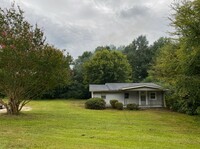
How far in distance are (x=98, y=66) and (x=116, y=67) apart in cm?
367

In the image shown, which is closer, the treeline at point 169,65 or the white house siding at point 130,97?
the treeline at point 169,65

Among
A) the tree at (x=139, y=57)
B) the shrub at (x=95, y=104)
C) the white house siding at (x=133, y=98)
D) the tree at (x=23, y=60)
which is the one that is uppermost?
the tree at (x=139, y=57)

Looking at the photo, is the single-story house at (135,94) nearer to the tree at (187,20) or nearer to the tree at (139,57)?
the tree at (187,20)

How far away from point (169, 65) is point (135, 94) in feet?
42.7

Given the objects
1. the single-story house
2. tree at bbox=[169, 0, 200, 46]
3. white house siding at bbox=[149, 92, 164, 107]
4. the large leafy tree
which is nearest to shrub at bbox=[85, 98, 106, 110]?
the single-story house

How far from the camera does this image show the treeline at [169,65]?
1942 cm

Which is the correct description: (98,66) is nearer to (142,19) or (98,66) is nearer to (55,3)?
(142,19)

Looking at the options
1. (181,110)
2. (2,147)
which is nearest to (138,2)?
(181,110)

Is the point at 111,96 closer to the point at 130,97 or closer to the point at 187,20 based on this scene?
the point at 130,97

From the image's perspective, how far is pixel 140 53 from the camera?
70625mm

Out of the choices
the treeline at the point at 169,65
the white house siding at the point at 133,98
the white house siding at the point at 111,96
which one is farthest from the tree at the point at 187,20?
the white house siding at the point at 133,98

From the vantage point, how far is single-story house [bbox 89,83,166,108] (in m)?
34.9

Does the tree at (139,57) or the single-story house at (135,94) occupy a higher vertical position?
the tree at (139,57)

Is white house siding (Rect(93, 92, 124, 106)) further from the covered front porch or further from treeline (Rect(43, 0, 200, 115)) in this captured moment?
treeline (Rect(43, 0, 200, 115))
